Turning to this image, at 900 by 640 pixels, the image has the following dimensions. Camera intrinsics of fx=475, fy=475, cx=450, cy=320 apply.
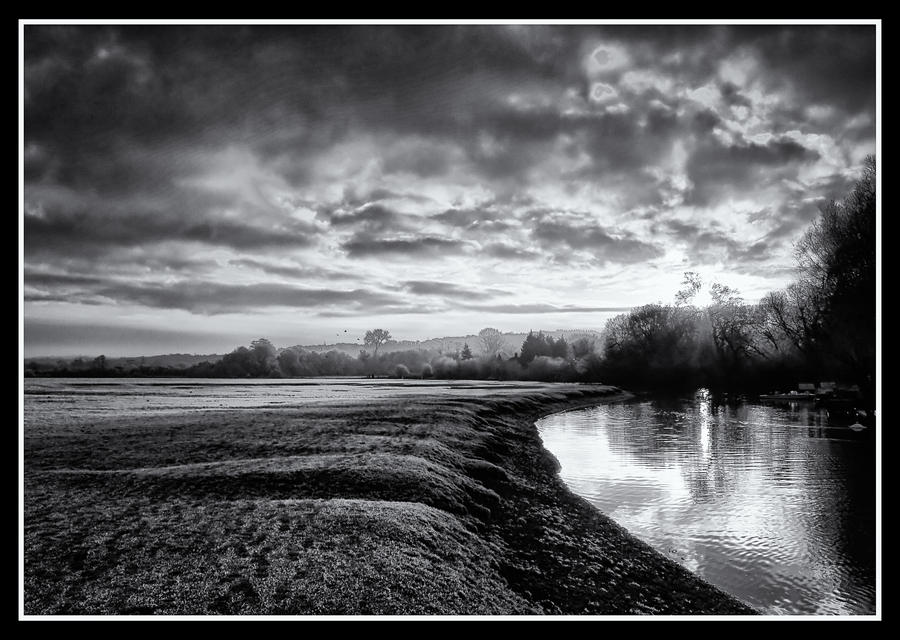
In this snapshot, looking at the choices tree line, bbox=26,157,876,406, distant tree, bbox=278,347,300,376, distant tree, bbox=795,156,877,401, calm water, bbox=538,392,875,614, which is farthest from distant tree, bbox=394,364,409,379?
distant tree, bbox=795,156,877,401

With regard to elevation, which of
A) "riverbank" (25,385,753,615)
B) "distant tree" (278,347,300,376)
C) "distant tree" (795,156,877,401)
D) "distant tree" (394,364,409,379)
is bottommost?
"distant tree" (394,364,409,379)

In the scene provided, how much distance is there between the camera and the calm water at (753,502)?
465 inches

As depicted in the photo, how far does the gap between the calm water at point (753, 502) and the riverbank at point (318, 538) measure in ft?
4.95

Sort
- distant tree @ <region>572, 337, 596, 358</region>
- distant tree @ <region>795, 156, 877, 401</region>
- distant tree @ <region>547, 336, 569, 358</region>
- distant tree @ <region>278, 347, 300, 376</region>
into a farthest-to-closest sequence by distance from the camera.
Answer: distant tree @ <region>547, 336, 569, 358</region> → distant tree @ <region>572, 337, 596, 358</region> → distant tree @ <region>278, 347, 300, 376</region> → distant tree @ <region>795, 156, 877, 401</region>

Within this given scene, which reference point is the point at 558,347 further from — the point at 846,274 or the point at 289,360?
the point at 846,274

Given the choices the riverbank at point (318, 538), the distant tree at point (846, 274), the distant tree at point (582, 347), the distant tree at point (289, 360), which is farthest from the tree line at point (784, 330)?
the distant tree at point (289, 360)

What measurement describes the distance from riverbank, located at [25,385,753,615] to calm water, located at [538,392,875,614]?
1508 mm

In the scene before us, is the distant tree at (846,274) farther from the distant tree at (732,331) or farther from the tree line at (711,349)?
the distant tree at (732,331)

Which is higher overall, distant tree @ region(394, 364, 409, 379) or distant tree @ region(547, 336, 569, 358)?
distant tree @ region(547, 336, 569, 358)

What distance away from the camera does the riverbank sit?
27.1 ft

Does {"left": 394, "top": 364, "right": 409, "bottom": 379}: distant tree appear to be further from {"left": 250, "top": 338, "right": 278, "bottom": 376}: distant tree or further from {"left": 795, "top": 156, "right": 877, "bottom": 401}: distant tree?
{"left": 795, "top": 156, "right": 877, "bottom": 401}: distant tree
